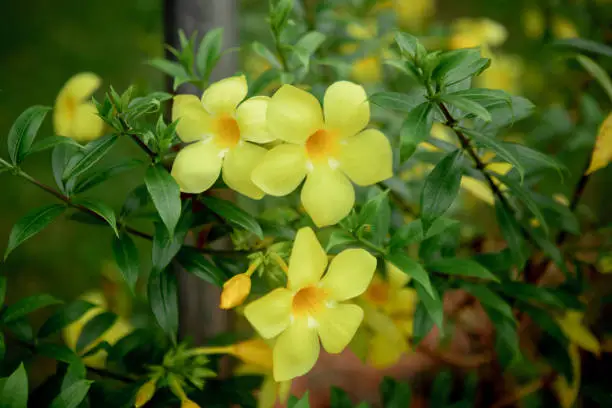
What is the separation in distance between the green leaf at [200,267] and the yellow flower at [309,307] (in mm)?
141

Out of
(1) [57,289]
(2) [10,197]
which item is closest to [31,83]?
(2) [10,197]

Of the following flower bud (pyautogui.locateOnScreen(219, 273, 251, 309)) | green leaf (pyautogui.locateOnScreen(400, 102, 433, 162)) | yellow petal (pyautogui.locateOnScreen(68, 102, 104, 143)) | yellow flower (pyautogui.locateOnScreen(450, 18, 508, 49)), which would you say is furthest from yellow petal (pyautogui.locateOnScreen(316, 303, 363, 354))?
yellow flower (pyautogui.locateOnScreen(450, 18, 508, 49))

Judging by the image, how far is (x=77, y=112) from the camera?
0.95 m

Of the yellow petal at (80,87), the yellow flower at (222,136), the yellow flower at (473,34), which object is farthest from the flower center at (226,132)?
the yellow flower at (473,34)

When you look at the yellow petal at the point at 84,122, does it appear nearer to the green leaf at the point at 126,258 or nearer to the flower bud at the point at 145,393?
the green leaf at the point at 126,258

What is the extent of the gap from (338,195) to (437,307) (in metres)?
0.23

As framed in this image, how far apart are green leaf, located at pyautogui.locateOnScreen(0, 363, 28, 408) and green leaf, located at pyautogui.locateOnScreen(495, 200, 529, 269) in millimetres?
745

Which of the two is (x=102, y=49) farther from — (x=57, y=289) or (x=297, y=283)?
(x=297, y=283)

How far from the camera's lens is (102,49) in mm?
2484

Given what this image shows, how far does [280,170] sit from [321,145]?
0.24 feet

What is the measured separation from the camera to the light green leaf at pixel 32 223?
27.2 inches

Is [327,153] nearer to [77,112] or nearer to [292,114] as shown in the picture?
[292,114]

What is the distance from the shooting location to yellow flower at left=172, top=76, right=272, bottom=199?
72cm

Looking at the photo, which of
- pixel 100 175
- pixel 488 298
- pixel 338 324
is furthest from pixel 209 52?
pixel 488 298
